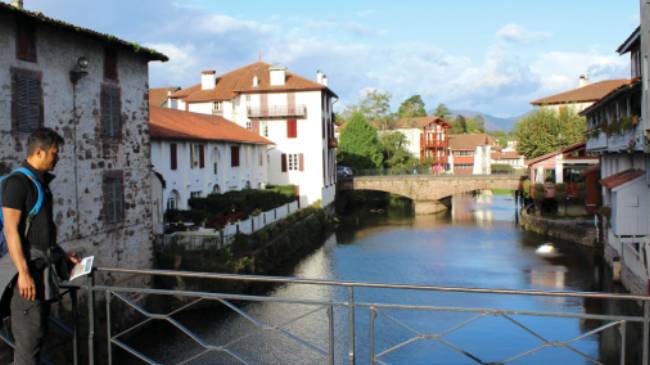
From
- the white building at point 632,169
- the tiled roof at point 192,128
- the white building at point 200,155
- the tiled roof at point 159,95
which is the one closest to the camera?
the white building at point 632,169

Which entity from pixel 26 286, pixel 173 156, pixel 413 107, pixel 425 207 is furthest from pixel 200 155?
pixel 413 107

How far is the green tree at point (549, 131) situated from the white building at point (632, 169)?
25.8m

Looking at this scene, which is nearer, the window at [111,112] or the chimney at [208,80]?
the window at [111,112]

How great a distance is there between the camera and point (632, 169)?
23.0 meters

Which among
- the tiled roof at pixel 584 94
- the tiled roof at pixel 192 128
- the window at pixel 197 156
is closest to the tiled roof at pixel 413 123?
the tiled roof at pixel 584 94

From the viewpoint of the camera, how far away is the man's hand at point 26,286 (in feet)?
14.4

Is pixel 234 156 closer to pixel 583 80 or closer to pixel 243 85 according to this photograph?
pixel 243 85

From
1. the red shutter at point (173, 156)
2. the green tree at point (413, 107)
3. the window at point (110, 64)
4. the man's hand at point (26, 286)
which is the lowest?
the man's hand at point (26, 286)

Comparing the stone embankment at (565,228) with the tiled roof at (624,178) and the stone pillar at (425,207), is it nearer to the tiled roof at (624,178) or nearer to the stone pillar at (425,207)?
the tiled roof at (624,178)

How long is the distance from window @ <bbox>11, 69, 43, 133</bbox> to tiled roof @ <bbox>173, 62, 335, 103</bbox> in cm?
3179

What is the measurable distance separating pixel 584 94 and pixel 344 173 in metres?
23.3

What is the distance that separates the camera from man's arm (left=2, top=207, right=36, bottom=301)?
4.34 m

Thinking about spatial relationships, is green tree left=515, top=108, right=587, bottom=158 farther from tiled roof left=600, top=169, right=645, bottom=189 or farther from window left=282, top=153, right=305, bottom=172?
tiled roof left=600, top=169, right=645, bottom=189

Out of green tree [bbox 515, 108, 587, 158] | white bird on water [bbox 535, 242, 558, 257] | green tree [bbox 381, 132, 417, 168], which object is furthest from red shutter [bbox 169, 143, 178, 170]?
green tree [bbox 381, 132, 417, 168]
